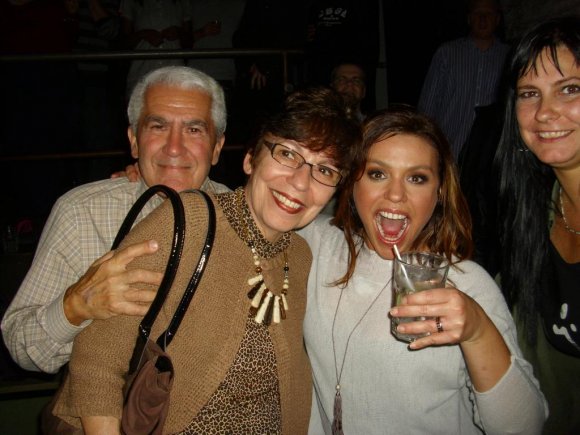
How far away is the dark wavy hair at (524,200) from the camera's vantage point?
2.16 m

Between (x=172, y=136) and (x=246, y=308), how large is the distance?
1.09 metres

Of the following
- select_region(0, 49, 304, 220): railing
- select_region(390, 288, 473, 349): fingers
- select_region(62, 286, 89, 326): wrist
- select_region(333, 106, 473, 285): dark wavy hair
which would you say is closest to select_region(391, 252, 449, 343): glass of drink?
select_region(390, 288, 473, 349): fingers

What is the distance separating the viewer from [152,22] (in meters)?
4.87

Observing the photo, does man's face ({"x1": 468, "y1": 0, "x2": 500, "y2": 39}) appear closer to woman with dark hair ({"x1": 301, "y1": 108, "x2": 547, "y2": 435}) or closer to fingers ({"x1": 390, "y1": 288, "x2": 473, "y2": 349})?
woman with dark hair ({"x1": 301, "y1": 108, "x2": 547, "y2": 435})

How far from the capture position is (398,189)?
205 centimetres

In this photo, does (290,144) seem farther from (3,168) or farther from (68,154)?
(3,168)

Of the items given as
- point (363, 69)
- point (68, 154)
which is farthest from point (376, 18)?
point (68, 154)

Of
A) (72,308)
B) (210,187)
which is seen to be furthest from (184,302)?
(210,187)

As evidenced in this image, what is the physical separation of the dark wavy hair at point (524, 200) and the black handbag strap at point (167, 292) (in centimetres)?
175

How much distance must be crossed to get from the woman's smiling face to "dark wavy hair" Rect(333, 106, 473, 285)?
0.13 ft

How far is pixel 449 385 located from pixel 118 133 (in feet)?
16.6

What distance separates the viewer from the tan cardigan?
1.58 metres

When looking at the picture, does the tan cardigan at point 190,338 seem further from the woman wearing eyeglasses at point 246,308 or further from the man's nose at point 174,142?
the man's nose at point 174,142

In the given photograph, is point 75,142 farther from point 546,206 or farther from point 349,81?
point 546,206
